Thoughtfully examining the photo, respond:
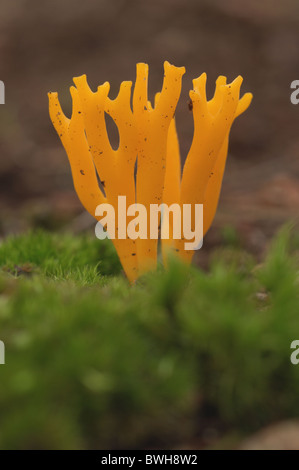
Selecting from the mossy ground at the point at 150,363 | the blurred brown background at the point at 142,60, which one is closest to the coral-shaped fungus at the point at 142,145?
the mossy ground at the point at 150,363

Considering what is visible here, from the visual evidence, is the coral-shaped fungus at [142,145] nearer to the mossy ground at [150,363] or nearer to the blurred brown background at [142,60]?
the mossy ground at [150,363]

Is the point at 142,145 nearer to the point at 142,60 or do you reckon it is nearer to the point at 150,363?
the point at 150,363

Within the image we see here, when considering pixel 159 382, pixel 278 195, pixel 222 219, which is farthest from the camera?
pixel 278 195

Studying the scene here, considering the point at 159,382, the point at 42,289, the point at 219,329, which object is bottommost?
the point at 159,382

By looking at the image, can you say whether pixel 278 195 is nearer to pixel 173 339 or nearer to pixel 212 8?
pixel 173 339

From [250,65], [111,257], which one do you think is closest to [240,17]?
[250,65]

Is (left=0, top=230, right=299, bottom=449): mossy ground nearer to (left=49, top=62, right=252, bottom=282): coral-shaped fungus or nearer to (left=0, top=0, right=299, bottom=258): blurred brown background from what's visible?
(left=49, top=62, right=252, bottom=282): coral-shaped fungus

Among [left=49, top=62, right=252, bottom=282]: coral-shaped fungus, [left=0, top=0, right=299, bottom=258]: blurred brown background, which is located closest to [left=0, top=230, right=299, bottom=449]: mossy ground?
[left=49, top=62, right=252, bottom=282]: coral-shaped fungus
